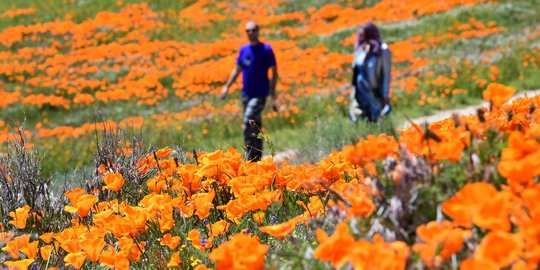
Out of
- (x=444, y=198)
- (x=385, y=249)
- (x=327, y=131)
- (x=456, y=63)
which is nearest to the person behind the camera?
(x=385, y=249)

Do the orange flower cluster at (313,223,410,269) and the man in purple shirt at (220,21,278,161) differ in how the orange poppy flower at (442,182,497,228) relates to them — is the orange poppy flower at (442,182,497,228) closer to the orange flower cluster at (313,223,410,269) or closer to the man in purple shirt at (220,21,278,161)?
the orange flower cluster at (313,223,410,269)

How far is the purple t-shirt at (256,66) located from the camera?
8.01 metres

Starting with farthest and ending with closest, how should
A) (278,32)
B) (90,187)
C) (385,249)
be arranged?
(278,32)
(90,187)
(385,249)

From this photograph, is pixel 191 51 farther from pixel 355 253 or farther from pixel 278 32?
pixel 355 253

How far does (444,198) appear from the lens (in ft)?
4.80

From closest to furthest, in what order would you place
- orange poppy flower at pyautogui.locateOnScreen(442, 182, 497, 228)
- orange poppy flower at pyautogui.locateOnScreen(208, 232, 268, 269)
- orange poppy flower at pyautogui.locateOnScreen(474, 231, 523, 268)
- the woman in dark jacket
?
orange poppy flower at pyautogui.locateOnScreen(474, 231, 523, 268) < orange poppy flower at pyautogui.locateOnScreen(442, 182, 497, 228) < orange poppy flower at pyautogui.locateOnScreen(208, 232, 268, 269) < the woman in dark jacket

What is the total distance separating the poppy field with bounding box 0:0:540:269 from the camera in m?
1.37

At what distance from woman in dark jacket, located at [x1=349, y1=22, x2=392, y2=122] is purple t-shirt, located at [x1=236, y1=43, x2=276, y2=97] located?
122 cm

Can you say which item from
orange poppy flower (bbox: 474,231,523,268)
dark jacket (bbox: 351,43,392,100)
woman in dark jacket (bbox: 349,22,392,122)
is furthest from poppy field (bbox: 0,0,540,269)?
dark jacket (bbox: 351,43,392,100)

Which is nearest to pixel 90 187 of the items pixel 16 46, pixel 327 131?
pixel 327 131

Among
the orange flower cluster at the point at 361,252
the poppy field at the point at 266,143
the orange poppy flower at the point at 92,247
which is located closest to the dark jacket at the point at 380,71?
the poppy field at the point at 266,143

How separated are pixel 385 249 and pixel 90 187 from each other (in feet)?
8.77

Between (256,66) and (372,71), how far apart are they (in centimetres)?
157

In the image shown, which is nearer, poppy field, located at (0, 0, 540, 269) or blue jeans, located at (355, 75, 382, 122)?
poppy field, located at (0, 0, 540, 269)
